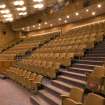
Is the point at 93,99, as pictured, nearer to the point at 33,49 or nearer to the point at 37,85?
the point at 37,85

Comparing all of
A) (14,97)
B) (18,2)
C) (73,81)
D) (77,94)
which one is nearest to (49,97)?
(73,81)

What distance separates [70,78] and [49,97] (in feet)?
2.65

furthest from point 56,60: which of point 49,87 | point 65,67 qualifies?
point 49,87

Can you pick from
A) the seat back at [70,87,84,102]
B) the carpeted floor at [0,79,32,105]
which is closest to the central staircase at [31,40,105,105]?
the carpeted floor at [0,79,32,105]

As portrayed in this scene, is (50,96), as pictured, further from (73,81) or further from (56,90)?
(73,81)

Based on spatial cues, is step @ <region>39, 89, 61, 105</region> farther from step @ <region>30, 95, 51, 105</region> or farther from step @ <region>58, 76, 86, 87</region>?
step @ <region>58, 76, 86, 87</region>

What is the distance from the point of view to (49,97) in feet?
16.1

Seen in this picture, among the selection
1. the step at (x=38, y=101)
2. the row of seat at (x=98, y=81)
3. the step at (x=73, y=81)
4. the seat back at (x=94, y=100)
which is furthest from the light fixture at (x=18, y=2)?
the seat back at (x=94, y=100)

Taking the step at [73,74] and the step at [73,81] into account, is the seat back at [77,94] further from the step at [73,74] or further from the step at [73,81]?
the step at [73,74]

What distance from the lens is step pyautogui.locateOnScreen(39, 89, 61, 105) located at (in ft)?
14.8

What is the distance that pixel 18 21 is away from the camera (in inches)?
664

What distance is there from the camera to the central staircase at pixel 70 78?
4.87m

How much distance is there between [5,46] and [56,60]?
40.7 ft

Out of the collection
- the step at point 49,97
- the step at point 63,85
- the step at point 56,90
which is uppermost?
the step at point 63,85
